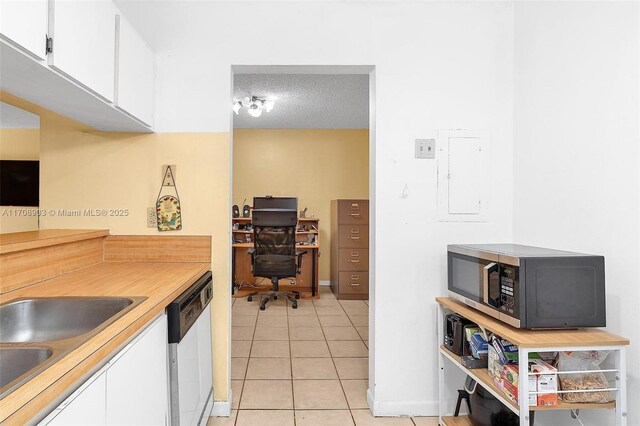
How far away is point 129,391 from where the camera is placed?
1087 millimetres

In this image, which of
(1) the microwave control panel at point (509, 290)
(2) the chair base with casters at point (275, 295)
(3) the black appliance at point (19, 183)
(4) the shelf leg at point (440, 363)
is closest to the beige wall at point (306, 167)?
(2) the chair base with casters at point (275, 295)

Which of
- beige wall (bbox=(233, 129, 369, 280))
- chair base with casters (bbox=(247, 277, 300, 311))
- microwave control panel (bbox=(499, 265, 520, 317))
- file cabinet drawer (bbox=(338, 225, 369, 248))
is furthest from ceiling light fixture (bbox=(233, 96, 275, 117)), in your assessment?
microwave control panel (bbox=(499, 265, 520, 317))

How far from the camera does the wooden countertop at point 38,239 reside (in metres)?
1.40

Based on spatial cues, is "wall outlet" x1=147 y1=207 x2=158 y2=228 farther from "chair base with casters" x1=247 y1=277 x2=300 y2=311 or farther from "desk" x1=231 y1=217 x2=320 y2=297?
"desk" x1=231 y1=217 x2=320 y2=297

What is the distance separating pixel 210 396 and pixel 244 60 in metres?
1.92

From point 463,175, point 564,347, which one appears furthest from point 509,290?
point 463,175

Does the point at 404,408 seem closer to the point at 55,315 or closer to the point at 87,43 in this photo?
the point at 55,315

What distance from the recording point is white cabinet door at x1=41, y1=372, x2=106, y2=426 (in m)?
0.75

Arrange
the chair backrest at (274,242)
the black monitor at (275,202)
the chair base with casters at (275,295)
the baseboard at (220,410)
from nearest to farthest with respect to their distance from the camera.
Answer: the baseboard at (220,410) < the chair backrest at (274,242) < the chair base with casters at (275,295) < the black monitor at (275,202)

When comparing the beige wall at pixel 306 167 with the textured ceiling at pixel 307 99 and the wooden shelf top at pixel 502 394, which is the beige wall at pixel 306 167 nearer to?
the textured ceiling at pixel 307 99

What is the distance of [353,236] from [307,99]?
1937 millimetres

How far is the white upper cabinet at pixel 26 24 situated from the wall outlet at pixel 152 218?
1.11 meters

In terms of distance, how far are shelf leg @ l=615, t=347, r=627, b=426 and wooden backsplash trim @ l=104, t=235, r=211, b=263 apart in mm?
1965

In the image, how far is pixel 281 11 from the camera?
7.04ft
